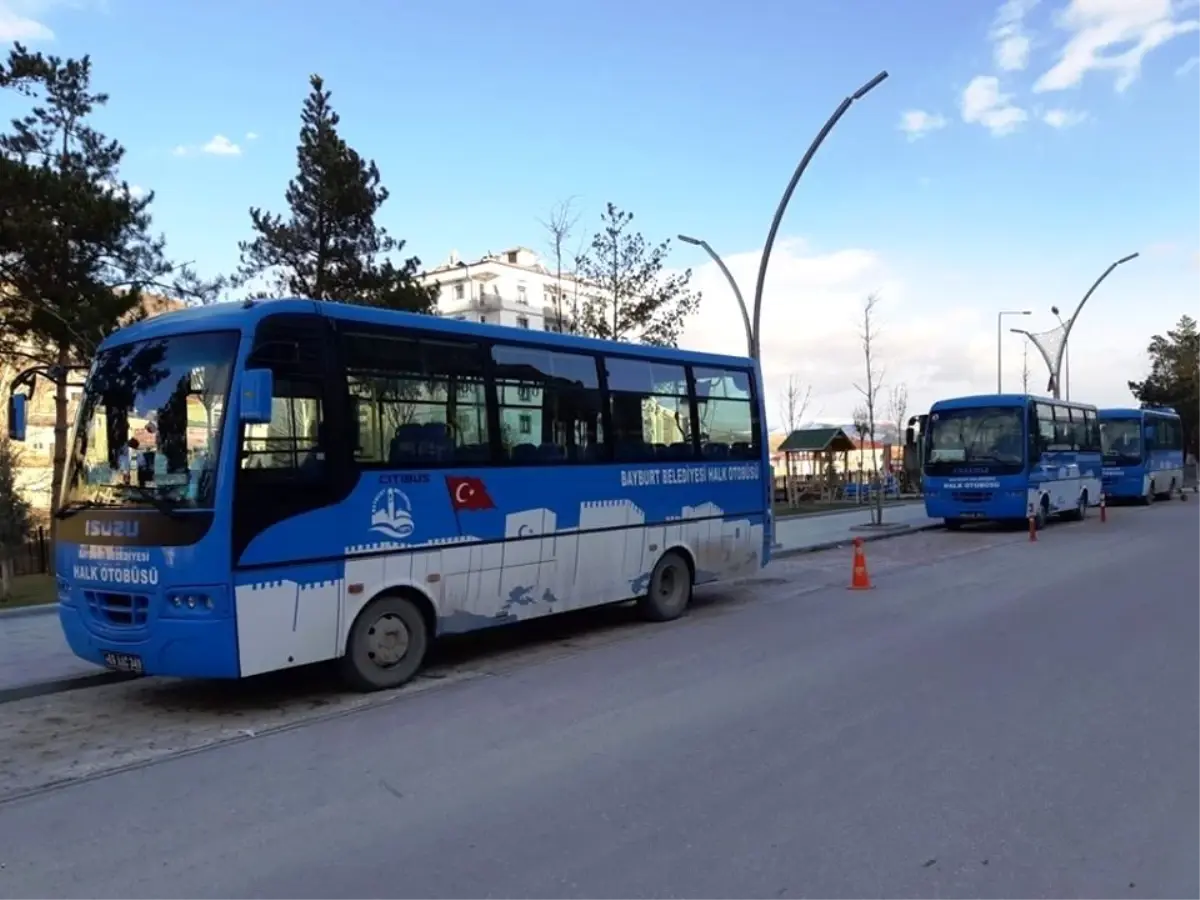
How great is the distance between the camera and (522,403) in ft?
33.1

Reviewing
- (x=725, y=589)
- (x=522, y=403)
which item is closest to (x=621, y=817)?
(x=522, y=403)

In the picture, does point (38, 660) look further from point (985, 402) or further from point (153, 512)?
point (985, 402)

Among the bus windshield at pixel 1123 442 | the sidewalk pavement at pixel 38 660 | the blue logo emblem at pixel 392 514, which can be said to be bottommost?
the sidewalk pavement at pixel 38 660

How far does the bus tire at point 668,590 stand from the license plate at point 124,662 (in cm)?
591

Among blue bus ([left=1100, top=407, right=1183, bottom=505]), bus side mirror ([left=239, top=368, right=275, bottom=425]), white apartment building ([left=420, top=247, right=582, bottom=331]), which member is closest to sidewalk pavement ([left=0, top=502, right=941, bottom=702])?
bus side mirror ([left=239, top=368, right=275, bottom=425])

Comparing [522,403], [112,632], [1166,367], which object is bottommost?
[112,632]

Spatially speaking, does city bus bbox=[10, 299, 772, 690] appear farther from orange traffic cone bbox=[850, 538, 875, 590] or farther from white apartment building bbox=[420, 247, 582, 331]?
white apartment building bbox=[420, 247, 582, 331]

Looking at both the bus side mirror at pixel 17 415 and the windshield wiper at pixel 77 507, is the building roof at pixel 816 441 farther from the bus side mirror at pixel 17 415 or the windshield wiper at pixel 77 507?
the bus side mirror at pixel 17 415

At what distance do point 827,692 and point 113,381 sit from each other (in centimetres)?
634

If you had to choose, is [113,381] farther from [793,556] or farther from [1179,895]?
[793,556]

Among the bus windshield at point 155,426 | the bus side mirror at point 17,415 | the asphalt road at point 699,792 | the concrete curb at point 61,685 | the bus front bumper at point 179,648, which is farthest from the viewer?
the concrete curb at point 61,685

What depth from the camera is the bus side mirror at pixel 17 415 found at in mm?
8125

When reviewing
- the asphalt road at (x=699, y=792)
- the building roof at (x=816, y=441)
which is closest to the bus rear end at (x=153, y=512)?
the asphalt road at (x=699, y=792)

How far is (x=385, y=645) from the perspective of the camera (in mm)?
8680
